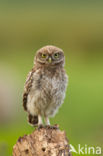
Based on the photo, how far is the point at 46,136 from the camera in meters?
7.47

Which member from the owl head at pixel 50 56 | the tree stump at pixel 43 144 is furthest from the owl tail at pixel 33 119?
the tree stump at pixel 43 144

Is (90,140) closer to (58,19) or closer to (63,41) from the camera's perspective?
(63,41)

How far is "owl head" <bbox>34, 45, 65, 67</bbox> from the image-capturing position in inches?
347

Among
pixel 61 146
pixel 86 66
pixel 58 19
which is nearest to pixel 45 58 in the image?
pixel 61 146

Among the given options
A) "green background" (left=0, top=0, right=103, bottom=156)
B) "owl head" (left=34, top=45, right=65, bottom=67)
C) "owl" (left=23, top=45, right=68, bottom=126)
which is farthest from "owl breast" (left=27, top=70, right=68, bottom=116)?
"green background" (left=0, top=0, right=103, bottom=156)

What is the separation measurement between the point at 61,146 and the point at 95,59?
16707 millimetres

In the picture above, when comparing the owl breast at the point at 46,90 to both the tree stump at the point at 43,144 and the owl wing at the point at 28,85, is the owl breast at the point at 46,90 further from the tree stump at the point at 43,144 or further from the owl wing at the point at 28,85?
the tree stump at the point at 43,144

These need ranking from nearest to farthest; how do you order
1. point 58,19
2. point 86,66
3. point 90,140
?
point 90,140 < point 86,66 < point 58,19

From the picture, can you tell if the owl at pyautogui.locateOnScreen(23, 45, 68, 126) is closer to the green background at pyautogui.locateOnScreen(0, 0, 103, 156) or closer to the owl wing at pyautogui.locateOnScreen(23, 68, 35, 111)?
the owl wing at pyautogui.locateOnScreen(23, 68, 35, 111)

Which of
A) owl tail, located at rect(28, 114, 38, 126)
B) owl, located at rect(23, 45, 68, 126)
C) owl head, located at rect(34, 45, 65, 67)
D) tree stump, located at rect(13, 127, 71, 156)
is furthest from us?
owl tail, located at rect(28, 114, 38, 126)

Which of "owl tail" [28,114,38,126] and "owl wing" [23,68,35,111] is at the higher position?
"owl wing" [23,68,35,111]

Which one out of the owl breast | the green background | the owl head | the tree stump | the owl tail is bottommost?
the tree stump

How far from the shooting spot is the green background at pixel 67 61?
1550cm

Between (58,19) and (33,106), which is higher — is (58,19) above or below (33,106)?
above
